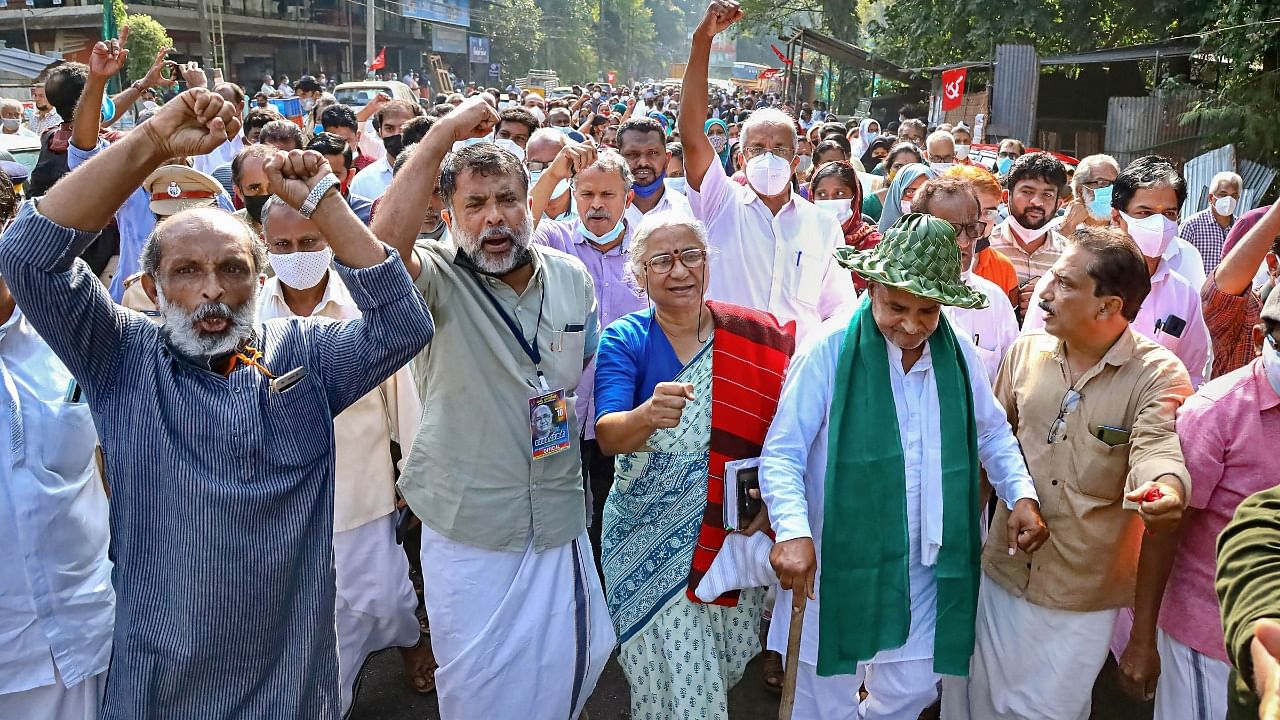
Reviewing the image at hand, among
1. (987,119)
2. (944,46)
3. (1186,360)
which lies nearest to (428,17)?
(944,46)

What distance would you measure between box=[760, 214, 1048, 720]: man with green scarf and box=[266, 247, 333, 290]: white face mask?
5.82 ft

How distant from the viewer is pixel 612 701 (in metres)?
4.02

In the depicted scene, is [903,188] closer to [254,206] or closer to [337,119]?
[254,206]

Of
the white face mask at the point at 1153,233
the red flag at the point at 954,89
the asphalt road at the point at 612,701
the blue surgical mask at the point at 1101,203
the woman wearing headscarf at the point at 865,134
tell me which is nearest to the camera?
the asphalt road at the point at 612,701

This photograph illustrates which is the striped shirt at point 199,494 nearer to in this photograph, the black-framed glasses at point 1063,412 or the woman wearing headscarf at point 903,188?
the black-framed glasses at point 1063,412

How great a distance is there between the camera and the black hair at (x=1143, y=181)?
4.63 metres

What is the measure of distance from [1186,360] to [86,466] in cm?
412

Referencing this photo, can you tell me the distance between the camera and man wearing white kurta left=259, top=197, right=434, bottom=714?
11.8 feet

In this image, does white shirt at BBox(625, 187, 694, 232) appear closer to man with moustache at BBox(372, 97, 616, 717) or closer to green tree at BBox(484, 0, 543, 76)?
man with moustache at BBox(372, 97, 616, 717)

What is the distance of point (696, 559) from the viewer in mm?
3139

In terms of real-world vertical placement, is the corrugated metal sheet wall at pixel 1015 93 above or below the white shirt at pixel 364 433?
above

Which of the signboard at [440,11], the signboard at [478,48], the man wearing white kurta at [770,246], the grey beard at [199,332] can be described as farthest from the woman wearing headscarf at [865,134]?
the signboard at [478,48]

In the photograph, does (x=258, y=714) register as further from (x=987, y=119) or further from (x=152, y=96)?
(x=987, y=119)

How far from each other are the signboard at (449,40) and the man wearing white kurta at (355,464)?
57.9m
